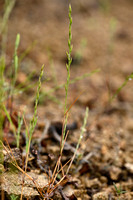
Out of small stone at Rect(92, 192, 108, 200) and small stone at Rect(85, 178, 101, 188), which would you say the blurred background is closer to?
small stone at Rect(85, 178, 101, 188)

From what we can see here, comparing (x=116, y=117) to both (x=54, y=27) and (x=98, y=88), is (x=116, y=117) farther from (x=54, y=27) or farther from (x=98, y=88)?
(x=54, y=27)

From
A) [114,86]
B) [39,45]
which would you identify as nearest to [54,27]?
[39,45]

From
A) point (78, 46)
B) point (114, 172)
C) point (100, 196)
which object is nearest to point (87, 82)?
point (78, 46)

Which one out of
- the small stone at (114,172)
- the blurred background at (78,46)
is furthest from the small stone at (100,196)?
the blurred background at (78,46)

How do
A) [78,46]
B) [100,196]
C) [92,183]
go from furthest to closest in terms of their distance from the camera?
[78,46]
[92,183]
[100,196]

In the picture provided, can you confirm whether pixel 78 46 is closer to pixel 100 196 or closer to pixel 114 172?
pixel 114 172

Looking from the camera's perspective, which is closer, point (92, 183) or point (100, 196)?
point (100, 196)

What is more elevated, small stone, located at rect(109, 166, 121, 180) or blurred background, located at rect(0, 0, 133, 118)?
blurred background, located at rect(0, 0, 133, 118)

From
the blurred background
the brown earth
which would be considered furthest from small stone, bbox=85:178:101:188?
the blurred background

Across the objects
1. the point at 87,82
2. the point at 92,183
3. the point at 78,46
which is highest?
the point at 78,46

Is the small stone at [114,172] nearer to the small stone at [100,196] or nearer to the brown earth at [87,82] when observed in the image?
the brown earth at [87,82]

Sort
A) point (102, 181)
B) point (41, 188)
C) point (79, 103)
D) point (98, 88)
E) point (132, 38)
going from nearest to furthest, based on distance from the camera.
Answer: point (41, 188), point (102, 181), point (79, 103), point (98, 88), point (132, 38)
